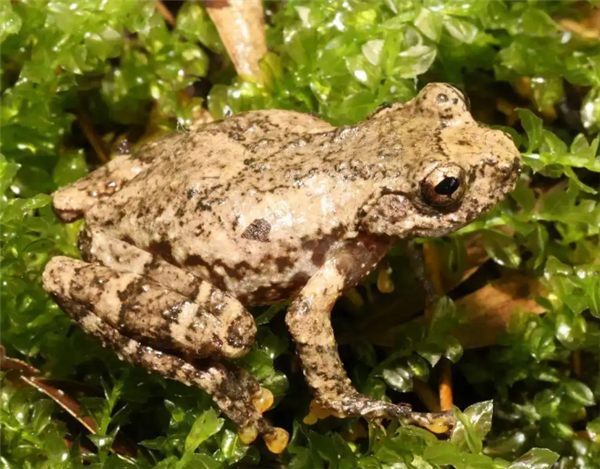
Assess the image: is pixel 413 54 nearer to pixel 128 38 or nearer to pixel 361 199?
pixel 361 199

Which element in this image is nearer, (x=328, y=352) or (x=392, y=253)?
(x=328, y=352)

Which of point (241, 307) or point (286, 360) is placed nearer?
point (241, 307)

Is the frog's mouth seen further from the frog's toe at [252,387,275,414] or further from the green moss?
the frog's toe at [252,387,275,414]

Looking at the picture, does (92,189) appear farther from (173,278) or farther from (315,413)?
(315,413)

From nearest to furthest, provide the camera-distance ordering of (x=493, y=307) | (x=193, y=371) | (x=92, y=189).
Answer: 1. (x=193, y=371)
2. (x=92, y=189)
3. (x=493, y=307)

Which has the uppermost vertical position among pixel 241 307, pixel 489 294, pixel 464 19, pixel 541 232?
pixel 464 19

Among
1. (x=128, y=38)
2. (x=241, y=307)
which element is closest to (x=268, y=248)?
(x=241, y=307)

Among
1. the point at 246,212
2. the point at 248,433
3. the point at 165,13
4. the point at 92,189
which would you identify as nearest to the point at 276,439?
the point at 248,433

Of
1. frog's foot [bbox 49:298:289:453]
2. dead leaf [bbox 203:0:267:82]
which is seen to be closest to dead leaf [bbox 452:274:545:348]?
frog's foot [bbox 49:298:289:453]
